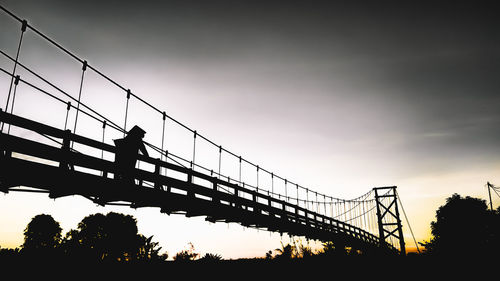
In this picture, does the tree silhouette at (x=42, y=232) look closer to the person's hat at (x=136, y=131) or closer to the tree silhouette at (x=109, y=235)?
the tree silhouette at (x=109, y=235)

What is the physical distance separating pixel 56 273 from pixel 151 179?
2905 millimetres

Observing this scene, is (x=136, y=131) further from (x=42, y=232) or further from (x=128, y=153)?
(x=42, y=232)

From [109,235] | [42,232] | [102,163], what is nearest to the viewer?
[102,163]

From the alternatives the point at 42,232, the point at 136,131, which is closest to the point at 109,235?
the point at 42,232

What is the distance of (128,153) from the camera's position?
761 cm

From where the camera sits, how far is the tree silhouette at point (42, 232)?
168ft

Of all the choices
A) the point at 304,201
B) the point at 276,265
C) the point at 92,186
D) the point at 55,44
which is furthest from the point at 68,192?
the point at 304,201

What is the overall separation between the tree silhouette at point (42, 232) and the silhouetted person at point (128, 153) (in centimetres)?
5515

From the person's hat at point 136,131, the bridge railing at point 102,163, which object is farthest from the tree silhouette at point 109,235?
the person's hat at point 136,131

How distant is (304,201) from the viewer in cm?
3291

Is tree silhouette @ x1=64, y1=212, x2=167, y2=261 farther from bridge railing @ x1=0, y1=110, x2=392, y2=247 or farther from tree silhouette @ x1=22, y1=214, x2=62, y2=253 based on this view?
bridge railing @ x1=0, y1=110, x2=392, y2=247

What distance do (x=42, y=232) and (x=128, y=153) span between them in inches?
2302

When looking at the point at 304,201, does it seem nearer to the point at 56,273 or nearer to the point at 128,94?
the point at 128,94

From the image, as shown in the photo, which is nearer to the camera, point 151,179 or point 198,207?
point 151,179
